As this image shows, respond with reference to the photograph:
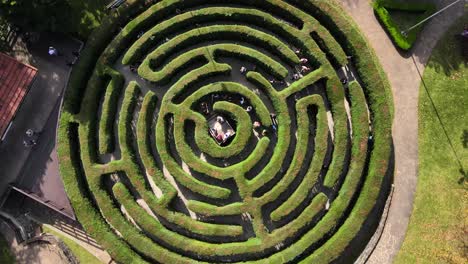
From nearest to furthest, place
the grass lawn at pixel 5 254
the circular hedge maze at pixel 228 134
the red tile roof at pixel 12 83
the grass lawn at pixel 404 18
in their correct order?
the circular hedge maze at pixel 228 134 → the red tile roof at pixel 12 83 → the grass lawn at pixel 5 254 → the grass lawn at pixel 404 18

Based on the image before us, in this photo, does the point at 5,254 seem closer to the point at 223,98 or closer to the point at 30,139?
the point at 30,139

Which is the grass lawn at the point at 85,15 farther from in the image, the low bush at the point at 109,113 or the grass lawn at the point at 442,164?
the grass lawn at the point at 442,164

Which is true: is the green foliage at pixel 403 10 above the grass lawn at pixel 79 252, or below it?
above

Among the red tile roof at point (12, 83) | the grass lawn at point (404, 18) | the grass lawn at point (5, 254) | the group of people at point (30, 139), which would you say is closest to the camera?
the red tile roof at point (12, 83)

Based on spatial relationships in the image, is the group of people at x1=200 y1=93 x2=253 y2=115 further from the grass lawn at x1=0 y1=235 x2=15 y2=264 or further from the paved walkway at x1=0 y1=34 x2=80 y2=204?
the grass lawn at x1=0 y1=235 x2=15 y2=264

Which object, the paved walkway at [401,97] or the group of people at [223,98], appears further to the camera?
the group of people at [223,98]

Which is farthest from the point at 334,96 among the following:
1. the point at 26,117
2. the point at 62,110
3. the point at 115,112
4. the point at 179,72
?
the point at 26,117

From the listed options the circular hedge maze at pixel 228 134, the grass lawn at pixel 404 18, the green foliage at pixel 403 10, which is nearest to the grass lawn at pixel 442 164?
the green foliage at pixel 403 10

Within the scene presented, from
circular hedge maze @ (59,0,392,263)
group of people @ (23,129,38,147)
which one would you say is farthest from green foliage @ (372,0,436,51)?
group of people @ (23,129,38,147)
